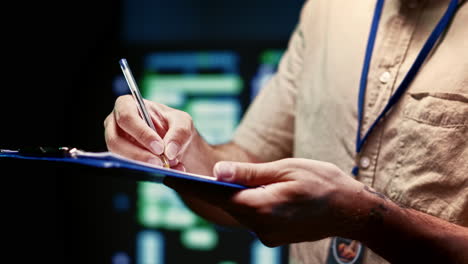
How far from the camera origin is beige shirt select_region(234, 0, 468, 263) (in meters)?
0.89

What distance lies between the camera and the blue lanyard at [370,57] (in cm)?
92

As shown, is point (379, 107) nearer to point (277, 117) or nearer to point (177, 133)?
point (277, 117)

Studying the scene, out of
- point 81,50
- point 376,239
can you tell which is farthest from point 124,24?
point 376,239

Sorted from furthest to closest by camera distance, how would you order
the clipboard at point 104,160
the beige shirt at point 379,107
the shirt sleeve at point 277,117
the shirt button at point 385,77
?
the shirt sleeve at point 277,117 → the shirt button at point 385,77 → the beige shirt at point 379,107 → the clipboard at point 104,160

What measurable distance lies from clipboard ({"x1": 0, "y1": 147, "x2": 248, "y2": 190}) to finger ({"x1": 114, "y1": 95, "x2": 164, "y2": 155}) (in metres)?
0.09

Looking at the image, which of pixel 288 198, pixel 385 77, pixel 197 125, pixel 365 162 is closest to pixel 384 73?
pixel 385 77

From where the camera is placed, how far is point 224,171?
2.23 ft

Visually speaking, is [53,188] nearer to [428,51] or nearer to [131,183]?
[131,183]

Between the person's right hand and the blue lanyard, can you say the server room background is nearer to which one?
the blue lanyard

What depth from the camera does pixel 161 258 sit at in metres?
2.27

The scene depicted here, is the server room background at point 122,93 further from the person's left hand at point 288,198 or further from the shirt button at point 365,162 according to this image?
the person's left hand at point 288,198

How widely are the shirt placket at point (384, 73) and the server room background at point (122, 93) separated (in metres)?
1.05

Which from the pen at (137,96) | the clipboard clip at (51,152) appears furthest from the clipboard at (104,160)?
the pen at (137,96)

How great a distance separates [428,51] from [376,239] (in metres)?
0.37
